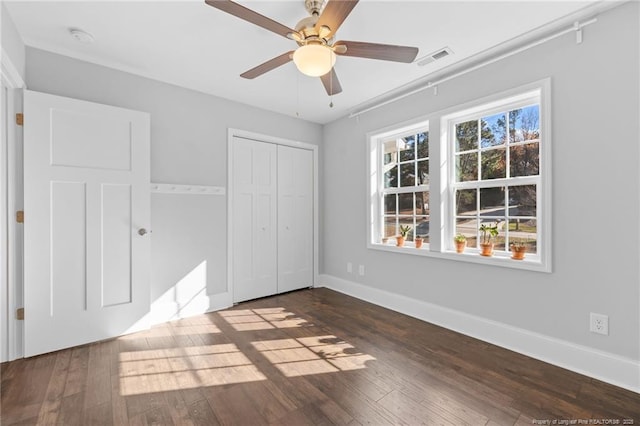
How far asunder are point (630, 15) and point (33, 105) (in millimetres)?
4290

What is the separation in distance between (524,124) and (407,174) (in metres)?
1.25

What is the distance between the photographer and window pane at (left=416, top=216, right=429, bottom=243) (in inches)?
128

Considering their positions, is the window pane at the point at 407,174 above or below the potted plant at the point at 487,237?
above

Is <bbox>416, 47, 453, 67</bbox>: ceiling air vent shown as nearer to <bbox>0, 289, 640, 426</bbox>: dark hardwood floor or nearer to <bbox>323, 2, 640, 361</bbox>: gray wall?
<bbox>323, 2, 640, 361</bbox>: gray wall

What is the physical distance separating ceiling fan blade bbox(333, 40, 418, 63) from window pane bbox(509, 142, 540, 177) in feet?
4.53

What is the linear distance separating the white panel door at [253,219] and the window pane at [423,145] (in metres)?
1.86

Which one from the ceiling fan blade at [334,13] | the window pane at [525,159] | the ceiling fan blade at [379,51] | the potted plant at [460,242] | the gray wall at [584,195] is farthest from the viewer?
the potted plant at [460,242]

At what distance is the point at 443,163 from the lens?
301 cm

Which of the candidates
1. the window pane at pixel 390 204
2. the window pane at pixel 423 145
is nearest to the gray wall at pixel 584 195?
the window pane at pixel 423 145

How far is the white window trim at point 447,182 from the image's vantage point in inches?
88.9

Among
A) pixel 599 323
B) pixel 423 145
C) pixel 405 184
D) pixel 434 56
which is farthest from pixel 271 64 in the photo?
pixel 599 323

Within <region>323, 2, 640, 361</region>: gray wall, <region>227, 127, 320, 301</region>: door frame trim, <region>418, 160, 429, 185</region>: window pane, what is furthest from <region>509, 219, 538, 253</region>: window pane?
<region>227, 127, 320, 301</region>: door frame trim

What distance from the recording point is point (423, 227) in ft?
10.8

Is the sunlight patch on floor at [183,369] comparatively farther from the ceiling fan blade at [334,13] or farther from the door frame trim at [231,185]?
the ceiling fan blade at [334,13]
